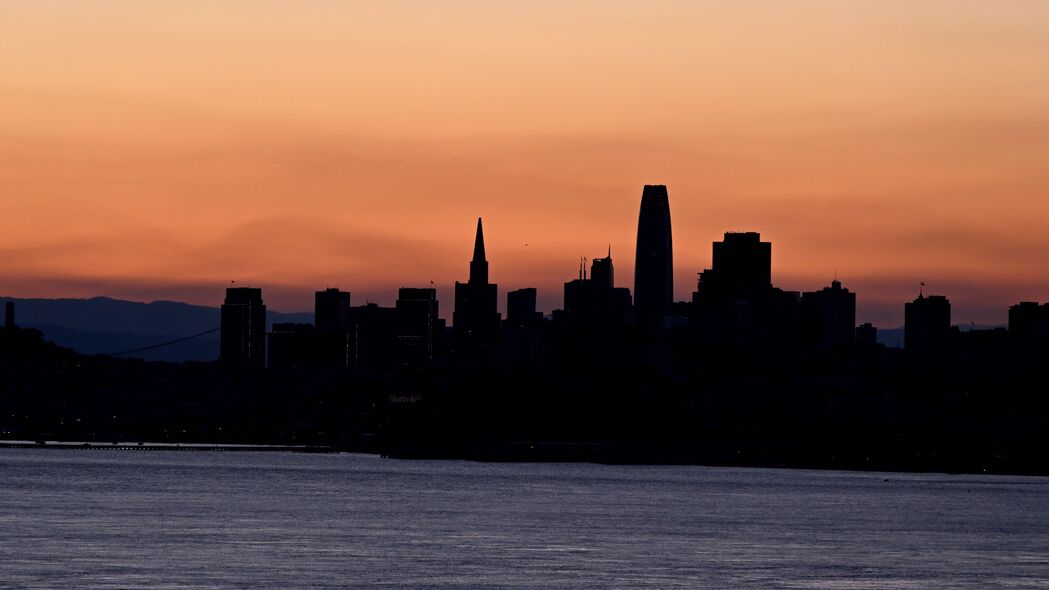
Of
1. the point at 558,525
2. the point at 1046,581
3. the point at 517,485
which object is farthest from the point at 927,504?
the point at 1046,581

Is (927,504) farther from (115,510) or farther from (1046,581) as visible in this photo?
(1046,581)

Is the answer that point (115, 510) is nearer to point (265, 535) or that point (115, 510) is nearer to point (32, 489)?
point (265, 535)

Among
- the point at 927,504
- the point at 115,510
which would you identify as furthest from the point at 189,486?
the point at 927,504

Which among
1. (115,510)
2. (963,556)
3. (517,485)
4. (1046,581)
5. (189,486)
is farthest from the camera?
(517,485)

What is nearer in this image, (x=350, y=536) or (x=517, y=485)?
(x=350, y=536)

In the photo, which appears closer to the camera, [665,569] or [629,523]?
[665,569]

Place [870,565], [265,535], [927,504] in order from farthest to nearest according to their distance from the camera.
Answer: [927,504], [265,535], [870,565]
